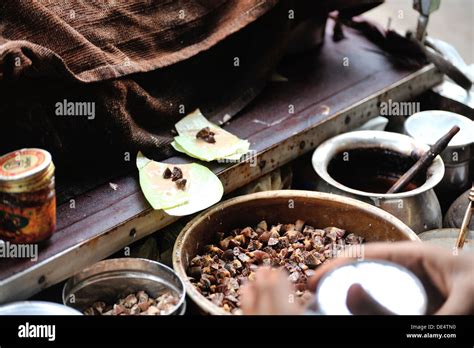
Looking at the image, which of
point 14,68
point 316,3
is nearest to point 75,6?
point 14,68

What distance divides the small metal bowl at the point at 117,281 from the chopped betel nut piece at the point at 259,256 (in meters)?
0.18

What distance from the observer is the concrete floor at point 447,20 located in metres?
6.58

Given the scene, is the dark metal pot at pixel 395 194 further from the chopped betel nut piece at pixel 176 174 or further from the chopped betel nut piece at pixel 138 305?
the chopped betel nut piece at pixel 138 305

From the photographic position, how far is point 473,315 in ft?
7.09

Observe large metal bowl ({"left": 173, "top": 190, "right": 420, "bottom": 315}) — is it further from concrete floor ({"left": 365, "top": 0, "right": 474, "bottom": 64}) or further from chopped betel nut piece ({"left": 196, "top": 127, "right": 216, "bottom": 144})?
concrete floor ({"left": 365, "top": 0, "right": 474, "bottom": 64})

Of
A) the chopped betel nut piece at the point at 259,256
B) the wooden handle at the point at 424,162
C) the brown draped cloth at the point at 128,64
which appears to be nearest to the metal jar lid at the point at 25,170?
the brown draped cloth at the point at 128,64

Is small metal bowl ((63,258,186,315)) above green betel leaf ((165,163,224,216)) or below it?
below

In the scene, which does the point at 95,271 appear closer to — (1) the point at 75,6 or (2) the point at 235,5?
(1) the point at 75,6

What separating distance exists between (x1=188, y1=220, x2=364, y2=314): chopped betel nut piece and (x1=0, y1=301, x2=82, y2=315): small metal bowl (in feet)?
1.92

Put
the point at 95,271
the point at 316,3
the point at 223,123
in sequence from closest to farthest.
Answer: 1. the point at 95,271
2. the point at 223,123
3. the point at 316,3

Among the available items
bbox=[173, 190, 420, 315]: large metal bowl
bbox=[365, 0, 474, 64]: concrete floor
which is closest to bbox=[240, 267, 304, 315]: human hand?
bbox=[173, 190, 420, 315]: large metal bowl

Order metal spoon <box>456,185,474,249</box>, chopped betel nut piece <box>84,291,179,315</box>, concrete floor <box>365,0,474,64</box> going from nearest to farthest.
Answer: chopped betel nut piece <box>84,291,179,315</box>, metal spoon <box>456,185,474,249</box>, concrete floor <box>365,0,474,64</box>

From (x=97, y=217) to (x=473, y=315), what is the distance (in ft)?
4.91

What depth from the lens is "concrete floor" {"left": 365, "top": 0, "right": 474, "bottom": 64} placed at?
6.58 meters
